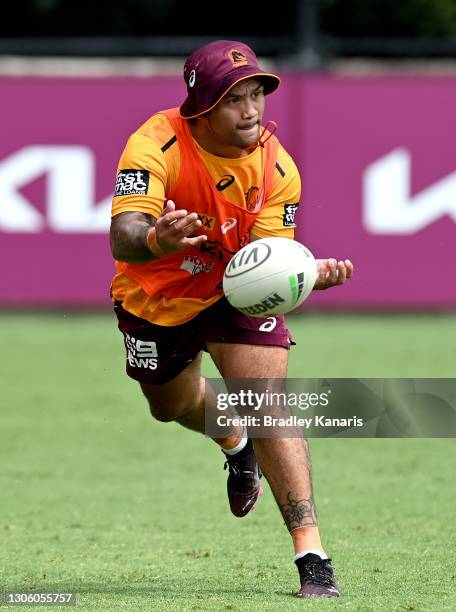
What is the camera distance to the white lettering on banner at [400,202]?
648 inches

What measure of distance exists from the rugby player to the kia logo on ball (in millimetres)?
195

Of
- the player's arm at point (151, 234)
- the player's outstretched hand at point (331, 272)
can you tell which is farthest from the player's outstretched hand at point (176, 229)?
the player's outstretched hand at point (331, 272)

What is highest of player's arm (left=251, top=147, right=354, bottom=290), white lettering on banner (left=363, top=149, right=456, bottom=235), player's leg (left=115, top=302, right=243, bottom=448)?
white lettering on banner (left=363, top=149, right=456, bottom=235)

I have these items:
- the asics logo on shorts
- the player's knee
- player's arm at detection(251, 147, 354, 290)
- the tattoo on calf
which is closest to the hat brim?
player's arm at detection(251, 147, 354, 290)

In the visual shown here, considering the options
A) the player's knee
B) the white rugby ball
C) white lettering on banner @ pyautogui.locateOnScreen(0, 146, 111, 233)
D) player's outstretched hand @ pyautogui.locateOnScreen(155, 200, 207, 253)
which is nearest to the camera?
player's outstretched hand @ pyautogui.locateOnScreen(155, 200, 207, 253)

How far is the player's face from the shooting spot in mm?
6328

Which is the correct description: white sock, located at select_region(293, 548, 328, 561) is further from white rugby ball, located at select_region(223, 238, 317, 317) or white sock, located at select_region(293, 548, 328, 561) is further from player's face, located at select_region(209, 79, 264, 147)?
player's face, located at select_region(209, 79, 264, 147)

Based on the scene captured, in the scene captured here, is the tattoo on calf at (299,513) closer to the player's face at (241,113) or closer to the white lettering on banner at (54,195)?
the player's face at (241,113)

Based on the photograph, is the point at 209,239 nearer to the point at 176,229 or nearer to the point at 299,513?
the point at 176,229

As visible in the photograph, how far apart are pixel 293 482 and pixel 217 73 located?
174 cm

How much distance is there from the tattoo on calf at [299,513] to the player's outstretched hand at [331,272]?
2.93 ft

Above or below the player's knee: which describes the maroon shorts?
above

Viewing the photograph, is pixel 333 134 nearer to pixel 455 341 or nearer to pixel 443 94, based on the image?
pixel 443 94

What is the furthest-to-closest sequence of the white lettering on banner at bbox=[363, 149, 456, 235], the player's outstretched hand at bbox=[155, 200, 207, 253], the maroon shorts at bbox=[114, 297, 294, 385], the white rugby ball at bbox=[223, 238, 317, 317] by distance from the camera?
the white lettering on banner at bbox=[363, 149, 456, 235] < the maroon shorts at bbox=[114, 297, 294, 385] < the white rugby ball at bbox=[223, 238, 317, 317] < the player's outstretched hand at bbox=[155, 200, 207, 253]
